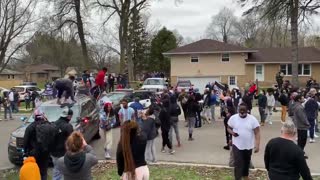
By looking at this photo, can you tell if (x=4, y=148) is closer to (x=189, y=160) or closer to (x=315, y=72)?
(x=189, y=160)

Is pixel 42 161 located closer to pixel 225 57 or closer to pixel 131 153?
pixel 131 153

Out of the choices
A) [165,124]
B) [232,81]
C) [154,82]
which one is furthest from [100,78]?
[232,81]

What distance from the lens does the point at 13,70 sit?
106625mm

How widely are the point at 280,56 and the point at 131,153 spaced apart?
143ft

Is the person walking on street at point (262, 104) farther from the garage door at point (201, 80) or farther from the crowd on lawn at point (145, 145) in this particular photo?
the garage door at point (201, 80)

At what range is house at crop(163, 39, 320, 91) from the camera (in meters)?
46.3

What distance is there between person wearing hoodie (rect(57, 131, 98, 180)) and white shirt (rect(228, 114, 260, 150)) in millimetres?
4150

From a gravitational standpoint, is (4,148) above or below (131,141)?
below

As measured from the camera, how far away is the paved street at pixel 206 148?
44.2 ft

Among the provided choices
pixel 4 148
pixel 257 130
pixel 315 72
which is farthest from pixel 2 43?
pixel 257 130

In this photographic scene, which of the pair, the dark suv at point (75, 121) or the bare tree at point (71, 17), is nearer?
the dark suv at point (75, 121)

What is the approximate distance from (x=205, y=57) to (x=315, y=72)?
11.0 metres

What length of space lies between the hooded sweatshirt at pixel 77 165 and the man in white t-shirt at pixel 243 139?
414cm

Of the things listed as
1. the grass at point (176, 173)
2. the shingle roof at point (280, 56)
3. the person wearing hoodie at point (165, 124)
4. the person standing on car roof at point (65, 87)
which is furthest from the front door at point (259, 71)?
the grass at point (176, 173)
